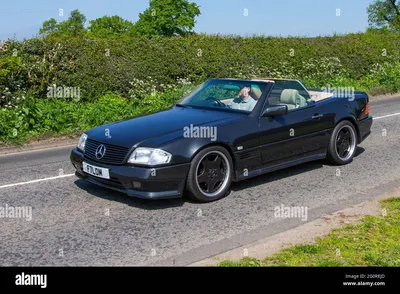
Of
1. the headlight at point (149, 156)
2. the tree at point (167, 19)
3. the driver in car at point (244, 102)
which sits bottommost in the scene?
the headlight at point (149, 156)

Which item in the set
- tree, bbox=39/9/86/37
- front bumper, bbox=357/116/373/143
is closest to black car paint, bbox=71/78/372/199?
front bumper, bbox=357/116/373/143

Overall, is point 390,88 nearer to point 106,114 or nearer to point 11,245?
point 106,114

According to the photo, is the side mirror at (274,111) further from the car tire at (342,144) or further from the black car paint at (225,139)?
the car tire at (342,144)

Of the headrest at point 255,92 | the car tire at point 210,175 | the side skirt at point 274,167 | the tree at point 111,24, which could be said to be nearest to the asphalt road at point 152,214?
the car tire at point 210,175

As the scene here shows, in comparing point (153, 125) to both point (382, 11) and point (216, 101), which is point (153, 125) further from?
point (382, 11)

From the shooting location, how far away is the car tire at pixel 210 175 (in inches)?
271

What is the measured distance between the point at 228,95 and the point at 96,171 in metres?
2.35

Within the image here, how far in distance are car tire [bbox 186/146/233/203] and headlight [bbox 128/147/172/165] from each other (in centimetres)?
37

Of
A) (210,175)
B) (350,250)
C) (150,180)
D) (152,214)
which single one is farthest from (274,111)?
(350,250)

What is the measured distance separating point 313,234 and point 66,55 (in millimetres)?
10799

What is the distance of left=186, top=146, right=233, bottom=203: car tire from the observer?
22.5ft

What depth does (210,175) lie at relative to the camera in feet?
23.3

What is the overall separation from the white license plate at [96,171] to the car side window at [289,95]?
2.62 metres
